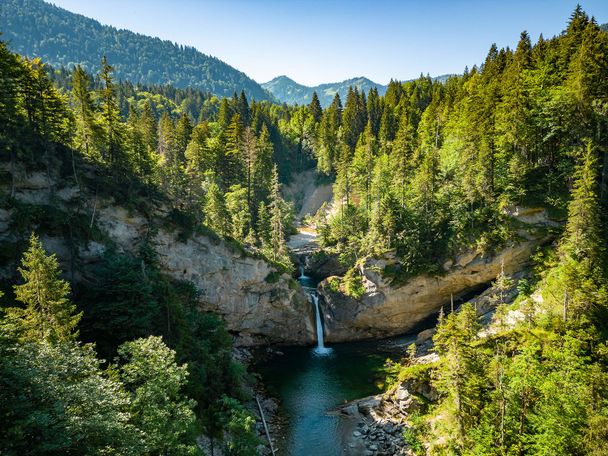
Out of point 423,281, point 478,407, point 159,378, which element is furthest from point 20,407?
point 423,281

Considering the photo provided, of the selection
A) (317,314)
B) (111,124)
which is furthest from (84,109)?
(317,314)

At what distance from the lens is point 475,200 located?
46781 millimetres

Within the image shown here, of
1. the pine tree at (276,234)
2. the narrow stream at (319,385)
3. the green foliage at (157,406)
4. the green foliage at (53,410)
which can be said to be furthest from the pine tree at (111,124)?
the green foliage at (53,410)

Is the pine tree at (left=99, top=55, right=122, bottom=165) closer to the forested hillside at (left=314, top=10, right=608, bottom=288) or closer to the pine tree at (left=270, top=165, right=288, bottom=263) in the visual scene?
the pine tree at (left=270, top=165, right=288, bottom=263)

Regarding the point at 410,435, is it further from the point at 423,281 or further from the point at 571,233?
the point at 571,233

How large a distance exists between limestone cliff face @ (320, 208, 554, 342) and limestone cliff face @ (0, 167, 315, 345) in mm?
4620

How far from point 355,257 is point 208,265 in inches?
924

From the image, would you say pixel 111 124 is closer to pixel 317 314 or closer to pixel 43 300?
pixel 43 300

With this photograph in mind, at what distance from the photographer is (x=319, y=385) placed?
131 feet

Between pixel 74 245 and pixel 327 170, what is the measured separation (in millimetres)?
65591

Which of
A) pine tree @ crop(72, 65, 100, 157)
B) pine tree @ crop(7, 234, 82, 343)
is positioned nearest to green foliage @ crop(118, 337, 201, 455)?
pine tree @ crop(7, 234, 82, 343)

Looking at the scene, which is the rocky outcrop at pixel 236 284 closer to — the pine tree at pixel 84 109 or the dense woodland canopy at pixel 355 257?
the dense woodland canopy at pixel 355 257

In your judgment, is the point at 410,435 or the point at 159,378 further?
the point at 410,435

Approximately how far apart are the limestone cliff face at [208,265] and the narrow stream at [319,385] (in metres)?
3.79
